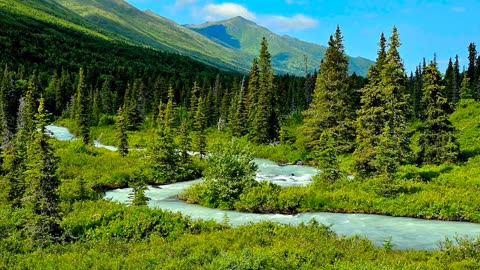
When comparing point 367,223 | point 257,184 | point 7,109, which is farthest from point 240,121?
point 367,223

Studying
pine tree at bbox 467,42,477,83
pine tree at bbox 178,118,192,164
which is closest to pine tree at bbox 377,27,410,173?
pine tree at bbox 178,118,192,164

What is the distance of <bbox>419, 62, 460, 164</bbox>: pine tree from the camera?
35156 millimetres

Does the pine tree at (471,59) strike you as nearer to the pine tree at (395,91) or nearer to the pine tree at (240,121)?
the pine tree at (240,121)

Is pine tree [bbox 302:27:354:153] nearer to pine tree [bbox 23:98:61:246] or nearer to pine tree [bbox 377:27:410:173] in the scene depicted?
pine tree [bbox 377:27:410:173]

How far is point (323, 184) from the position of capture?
94.9ft

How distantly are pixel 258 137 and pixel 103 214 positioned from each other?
129 feet

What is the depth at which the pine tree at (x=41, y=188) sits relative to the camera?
1675cm

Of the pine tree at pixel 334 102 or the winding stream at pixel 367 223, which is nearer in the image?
the winding stream at pixel 367 223

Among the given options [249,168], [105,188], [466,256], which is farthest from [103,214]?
[466,256]

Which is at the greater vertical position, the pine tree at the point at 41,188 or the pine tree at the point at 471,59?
the pine tree at the point at 471,59

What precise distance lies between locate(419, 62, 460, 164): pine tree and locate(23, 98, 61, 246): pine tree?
3049 cm

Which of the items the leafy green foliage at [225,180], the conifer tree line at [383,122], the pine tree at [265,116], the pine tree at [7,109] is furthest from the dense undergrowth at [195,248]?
the pine tree at [265,116]

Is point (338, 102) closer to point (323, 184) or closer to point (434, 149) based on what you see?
point (434, 149)

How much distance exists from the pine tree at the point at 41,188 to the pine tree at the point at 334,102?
3294 centimetres
